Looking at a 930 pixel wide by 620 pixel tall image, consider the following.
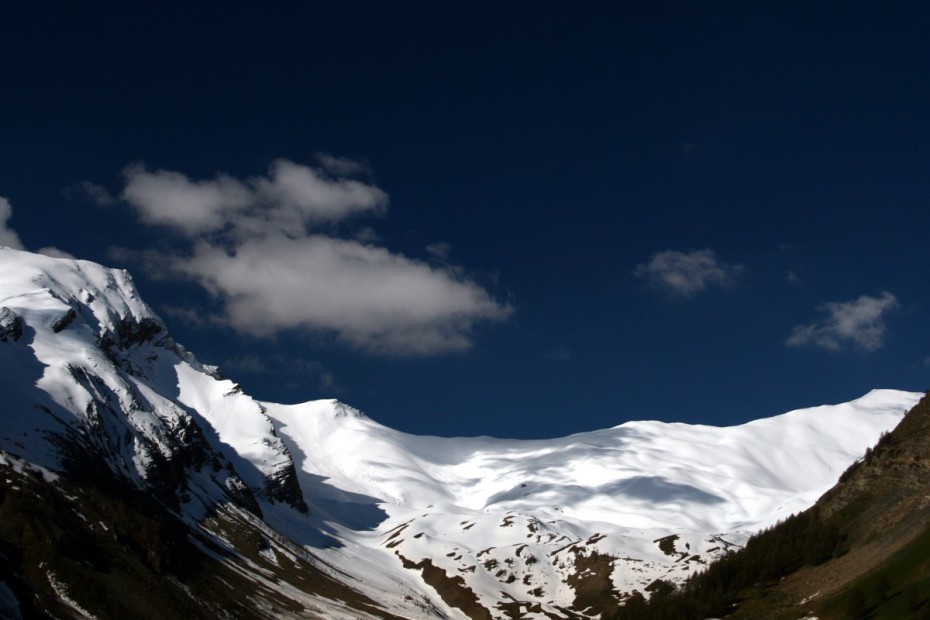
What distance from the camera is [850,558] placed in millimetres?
115438

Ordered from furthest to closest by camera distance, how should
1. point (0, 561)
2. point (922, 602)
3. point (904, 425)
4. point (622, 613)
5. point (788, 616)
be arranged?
point (622, 613) < point (0, 561) < point (904, 425) < point (788, 616) < point (922, 602)

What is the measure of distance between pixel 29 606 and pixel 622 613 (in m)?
110

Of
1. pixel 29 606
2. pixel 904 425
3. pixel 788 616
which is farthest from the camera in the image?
pixel 29 606

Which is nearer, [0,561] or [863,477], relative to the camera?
[863,477]

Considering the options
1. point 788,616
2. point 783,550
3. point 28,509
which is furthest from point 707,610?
point 28,509

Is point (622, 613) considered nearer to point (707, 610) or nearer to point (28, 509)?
point (707, 610)

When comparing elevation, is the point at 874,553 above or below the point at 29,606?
above

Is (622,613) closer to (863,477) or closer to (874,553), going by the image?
(863,477)

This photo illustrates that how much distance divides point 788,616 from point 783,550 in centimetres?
2907

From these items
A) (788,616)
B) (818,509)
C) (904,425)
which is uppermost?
(904,425)

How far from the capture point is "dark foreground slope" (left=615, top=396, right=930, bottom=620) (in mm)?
94500

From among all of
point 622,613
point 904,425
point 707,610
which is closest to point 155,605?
point 622,613

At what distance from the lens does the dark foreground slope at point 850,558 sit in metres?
94.5

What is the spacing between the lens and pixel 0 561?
163m
